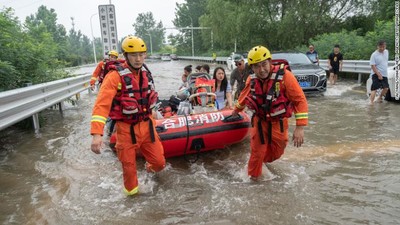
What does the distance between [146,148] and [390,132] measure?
4.41 meters

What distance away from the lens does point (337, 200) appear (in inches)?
142

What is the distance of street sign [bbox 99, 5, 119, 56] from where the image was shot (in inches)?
610

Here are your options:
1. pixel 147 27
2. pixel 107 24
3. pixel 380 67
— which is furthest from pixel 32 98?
pixel 147 27

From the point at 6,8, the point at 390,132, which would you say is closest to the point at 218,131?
the point at 390,132

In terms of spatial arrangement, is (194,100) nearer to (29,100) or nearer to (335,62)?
(29,100)

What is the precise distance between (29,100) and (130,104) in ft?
11.3

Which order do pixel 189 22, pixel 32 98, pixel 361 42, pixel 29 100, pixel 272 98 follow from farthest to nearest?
pixel 189 22
pixel 361 42
pixel 32 98
pixel 29 100
pixel 272 98

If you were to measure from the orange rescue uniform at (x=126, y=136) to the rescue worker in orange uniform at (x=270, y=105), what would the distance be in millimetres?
1231

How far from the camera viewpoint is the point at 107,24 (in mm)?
15492

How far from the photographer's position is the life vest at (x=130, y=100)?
145 inches

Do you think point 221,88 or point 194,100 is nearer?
point 194,100

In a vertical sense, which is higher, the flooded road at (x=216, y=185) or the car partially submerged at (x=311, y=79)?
the car partially submerged at (x=311, y=79)

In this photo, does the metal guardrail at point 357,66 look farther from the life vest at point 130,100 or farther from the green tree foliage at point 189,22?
the green tree foliage at point 189,22

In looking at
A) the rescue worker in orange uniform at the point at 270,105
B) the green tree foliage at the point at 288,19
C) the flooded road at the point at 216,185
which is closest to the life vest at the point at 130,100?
the flooded road at the point at 216,185
